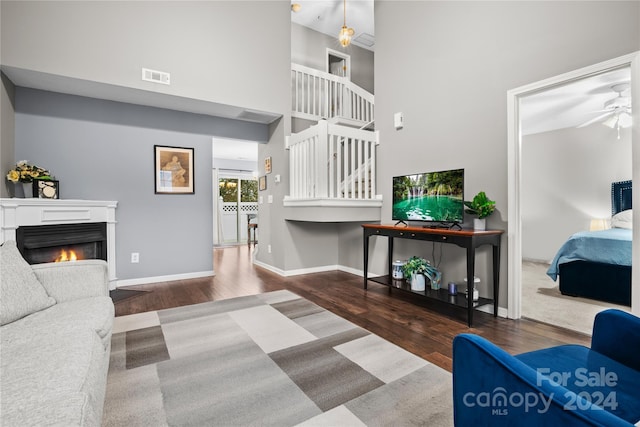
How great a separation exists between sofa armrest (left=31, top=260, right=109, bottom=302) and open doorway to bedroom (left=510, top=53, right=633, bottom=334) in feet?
12.1

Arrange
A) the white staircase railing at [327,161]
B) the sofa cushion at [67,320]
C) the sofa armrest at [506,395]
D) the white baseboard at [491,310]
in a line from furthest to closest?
the white staircase railing at [327,161] < the white baseboard at [491,310] < the sofa cushion at [67,320] < the sofa armrest at [506,395]

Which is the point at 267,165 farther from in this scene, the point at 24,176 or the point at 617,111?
the point at 617,111

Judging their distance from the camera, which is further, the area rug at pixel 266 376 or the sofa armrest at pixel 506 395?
the area rug at pixel 266 376

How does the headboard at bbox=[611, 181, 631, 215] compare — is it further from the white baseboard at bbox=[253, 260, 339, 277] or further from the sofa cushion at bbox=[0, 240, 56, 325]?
the sofa cushion at bbox=[0, 240, 56, 325]

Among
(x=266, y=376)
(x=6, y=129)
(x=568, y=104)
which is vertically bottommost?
(x=266, y=376)

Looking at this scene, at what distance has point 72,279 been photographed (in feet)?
5.95

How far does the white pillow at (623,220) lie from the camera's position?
404 cm

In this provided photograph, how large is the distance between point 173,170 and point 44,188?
1.35 meters

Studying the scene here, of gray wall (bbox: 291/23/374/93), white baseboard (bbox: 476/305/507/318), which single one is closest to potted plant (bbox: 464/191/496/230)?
white baseboard (bbox: 476/305/507/318)

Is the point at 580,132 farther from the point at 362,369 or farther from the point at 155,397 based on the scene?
the point at 155,397

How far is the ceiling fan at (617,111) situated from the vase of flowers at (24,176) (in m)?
6.47

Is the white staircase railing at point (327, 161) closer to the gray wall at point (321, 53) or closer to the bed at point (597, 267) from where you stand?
the bed at point (597, 267)

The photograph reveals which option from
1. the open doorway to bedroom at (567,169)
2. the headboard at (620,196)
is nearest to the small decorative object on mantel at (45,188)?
the open doorway to bedroom at (567,169)

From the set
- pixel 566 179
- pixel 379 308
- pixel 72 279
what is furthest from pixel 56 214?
pixel 566 179
